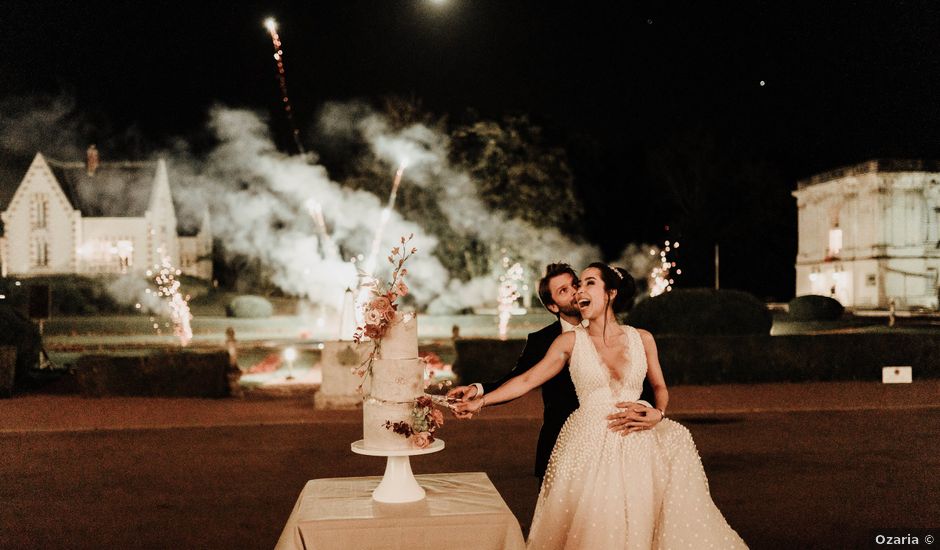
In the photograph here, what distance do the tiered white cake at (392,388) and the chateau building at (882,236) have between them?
5829cm

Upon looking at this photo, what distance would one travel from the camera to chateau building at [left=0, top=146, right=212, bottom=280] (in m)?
53.6

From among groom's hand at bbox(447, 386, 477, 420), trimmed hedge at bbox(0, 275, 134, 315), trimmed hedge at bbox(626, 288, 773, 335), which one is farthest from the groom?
trimmed hedge at bbox(0, 275, 134, 315)

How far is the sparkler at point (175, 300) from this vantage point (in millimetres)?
26956

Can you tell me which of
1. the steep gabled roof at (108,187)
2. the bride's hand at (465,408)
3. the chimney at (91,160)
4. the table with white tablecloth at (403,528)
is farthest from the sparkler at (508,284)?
the chimney at (91,160)

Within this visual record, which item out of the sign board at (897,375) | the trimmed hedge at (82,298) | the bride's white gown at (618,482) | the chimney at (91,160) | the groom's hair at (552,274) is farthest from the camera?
the chimney at (91,160)

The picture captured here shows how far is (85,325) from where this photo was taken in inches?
1436

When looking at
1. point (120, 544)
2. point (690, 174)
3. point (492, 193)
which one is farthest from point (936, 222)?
point (120, 544)

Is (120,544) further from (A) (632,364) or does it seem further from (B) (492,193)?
(B) (492,193)

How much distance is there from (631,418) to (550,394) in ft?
2.17

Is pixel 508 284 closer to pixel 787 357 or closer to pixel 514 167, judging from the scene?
pixel 514 167

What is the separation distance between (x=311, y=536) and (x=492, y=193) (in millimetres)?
30723

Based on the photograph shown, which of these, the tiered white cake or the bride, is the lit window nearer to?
the bride

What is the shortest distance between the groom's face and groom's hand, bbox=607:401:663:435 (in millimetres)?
768

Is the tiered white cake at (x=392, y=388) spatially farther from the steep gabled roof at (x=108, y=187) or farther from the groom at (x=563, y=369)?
the steep gabled roof at (x=108, y=187)
